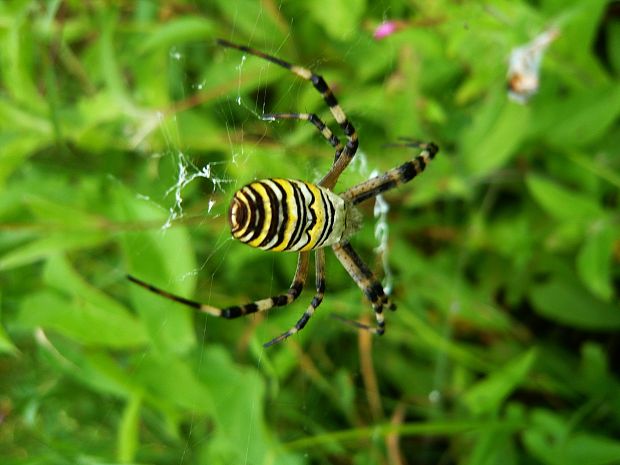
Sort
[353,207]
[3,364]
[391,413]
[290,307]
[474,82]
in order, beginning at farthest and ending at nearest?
[3,364]
[391,413]
[474,82]
[290,307]
[353,207]

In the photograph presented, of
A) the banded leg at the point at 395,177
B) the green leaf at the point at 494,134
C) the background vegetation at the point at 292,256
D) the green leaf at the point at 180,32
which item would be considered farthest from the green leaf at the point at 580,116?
the green leaf at the point at 180,32

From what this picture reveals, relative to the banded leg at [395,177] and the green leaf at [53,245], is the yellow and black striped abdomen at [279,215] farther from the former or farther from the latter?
the green leaf at [53,245]

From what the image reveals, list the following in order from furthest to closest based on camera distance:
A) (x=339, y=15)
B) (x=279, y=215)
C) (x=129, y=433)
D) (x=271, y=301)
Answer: (x=339, y=15) → (x=129, y=433) → (x=271, y=301) → (x=279, y=215)

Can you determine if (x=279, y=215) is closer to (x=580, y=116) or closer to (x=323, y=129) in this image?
(x=323, y=129)

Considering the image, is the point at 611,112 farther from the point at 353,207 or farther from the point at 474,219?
the point at 353,207

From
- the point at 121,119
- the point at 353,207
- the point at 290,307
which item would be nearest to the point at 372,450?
the point at 290,307

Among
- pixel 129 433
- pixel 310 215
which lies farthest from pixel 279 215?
pixel 129 433
